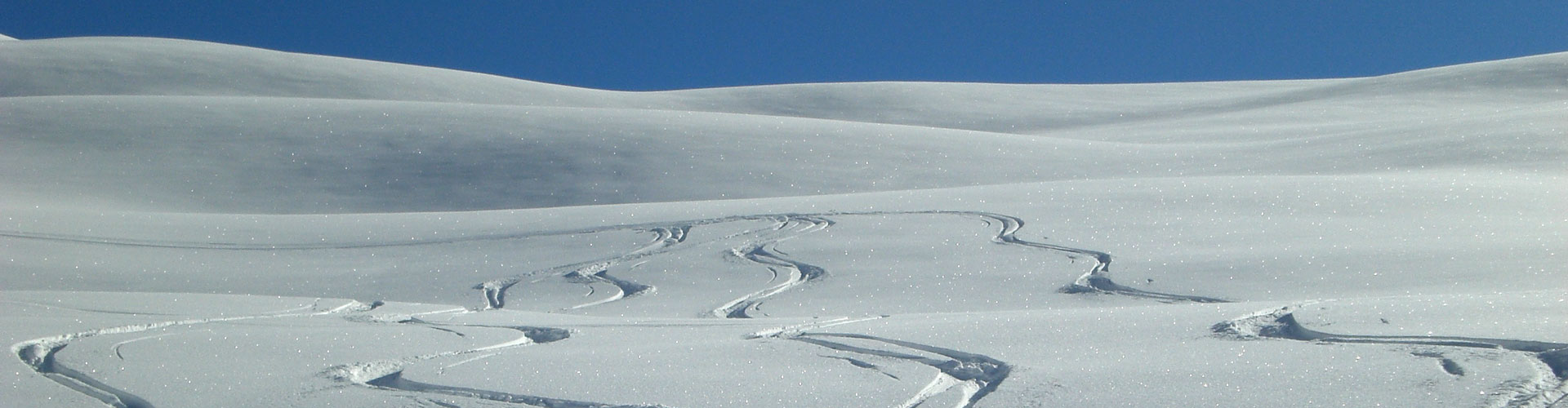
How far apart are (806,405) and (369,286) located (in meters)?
4.55

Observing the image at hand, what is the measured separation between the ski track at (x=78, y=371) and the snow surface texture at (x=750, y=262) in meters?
0.02

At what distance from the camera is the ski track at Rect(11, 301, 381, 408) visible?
308 cm

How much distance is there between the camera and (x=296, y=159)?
15.1m

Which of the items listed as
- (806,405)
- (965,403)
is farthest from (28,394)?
(965,403)

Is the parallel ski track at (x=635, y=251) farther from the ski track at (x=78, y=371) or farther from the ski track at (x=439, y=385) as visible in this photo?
the ski track at (x=439, y=385)

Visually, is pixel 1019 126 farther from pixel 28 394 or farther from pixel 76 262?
pixel 28 394

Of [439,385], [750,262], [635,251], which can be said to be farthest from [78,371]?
[635,251]

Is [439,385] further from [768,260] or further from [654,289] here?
[768,260]

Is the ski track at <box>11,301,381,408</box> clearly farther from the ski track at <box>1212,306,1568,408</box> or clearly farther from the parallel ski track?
the ski track at <box>1212,306,1568,408</box>

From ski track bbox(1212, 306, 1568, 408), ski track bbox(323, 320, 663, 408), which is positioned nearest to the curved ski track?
ski track bbox(323, 320, 663, 408)

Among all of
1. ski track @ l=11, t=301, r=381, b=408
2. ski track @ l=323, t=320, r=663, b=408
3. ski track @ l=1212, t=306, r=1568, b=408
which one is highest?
ski track @ l=1212, t=306, r=1568, b=408

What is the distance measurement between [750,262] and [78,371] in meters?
4.04

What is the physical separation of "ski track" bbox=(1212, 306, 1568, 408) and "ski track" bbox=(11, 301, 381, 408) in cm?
301

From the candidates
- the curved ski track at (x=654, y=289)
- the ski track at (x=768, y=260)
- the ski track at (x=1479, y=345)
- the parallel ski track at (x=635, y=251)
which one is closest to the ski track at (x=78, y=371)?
the curved ski track at (x=654, y=289)
